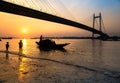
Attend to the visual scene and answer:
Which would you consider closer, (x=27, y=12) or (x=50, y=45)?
(x=27, y=12)

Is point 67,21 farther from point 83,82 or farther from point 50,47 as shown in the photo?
point 83,82

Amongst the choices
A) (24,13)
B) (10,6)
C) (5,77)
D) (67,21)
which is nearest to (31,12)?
(24,13)

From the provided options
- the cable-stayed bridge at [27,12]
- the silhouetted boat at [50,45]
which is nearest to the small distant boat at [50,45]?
the silhouetted boat at [50,45]

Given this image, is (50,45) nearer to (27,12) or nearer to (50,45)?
(50,45)

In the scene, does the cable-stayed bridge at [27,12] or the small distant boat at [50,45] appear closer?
the cable-stayed bridge at [27,12]

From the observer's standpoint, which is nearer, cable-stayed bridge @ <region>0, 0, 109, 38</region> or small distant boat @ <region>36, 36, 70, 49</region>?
cable-stayed bridge @ <region>0, 0, 109, 38</region>

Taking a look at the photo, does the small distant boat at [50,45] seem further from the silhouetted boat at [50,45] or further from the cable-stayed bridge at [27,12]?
the cable-stayed bridge at [27,12]

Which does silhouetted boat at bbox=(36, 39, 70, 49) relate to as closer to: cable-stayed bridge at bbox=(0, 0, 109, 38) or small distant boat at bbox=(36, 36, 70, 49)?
small distant boat at bbox=(36, 36, 70, 49)

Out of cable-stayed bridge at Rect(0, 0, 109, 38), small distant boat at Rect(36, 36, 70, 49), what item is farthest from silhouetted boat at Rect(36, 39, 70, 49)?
cable-stayed bridge at Rect(0, 0, 109, 38)

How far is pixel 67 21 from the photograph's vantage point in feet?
143

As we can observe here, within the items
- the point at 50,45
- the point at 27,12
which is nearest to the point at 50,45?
the point at 50,45

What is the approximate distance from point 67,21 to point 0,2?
67.1 feet

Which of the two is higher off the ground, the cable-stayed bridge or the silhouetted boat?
the cable-stayed bridge

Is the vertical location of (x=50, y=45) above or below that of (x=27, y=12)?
below
